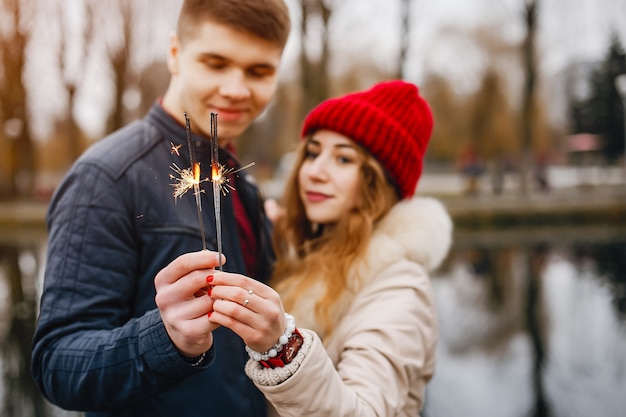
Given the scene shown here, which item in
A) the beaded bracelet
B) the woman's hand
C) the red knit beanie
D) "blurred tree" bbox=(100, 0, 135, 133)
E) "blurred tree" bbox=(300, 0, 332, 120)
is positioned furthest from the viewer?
"blurred tree" bbox=(300, 0, 332, 120)

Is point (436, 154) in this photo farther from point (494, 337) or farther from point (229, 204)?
point (229, 204)

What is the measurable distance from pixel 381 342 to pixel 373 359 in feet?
0.24

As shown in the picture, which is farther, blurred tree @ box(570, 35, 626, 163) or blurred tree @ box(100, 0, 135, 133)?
blurred tree @ box(570, 35, 626, 163)

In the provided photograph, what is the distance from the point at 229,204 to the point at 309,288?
1.57 ft

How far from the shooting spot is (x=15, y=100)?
1903 cm

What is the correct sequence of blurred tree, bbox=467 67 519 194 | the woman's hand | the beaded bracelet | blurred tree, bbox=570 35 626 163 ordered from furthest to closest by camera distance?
blurred tree, bbox=467 67 519 194
blurred tree, bbox=570 35 626 163
the beaded bracelet
the woman's hand

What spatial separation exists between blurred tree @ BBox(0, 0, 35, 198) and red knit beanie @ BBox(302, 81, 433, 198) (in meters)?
16.8

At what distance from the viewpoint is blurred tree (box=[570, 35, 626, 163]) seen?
87.8 feet

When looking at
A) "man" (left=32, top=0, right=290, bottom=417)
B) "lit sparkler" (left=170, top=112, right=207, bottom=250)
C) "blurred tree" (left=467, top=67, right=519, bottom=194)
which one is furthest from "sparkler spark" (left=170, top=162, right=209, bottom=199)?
"blurred tree" (left=467, top=67, right=519, bottom=194)

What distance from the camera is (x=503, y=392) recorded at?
491 centimetres

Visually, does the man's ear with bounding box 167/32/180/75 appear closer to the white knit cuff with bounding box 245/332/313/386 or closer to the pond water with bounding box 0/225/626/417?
the white knit cuff with bounding box 245/332/313/386

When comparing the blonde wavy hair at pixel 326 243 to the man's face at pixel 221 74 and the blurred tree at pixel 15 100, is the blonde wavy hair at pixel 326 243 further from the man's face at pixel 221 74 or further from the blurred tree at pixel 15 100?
the blurred tree at pixel 15 100

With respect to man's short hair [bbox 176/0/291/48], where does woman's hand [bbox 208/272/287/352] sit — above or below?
below

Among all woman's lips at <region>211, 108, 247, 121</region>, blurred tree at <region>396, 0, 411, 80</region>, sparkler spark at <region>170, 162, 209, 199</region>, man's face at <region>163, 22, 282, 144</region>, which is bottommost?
sparkler spark at <region>170, 162, 209, 199</region>
